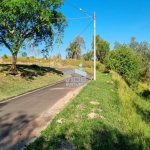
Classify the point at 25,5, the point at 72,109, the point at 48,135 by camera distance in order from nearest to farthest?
the point at 48,135 → the point at 72,109 → the point at 25,5

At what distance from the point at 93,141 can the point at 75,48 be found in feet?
246

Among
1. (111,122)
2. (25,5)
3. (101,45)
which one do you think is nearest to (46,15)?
(25,5)

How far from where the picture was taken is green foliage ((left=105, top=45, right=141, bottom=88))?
2908 cm

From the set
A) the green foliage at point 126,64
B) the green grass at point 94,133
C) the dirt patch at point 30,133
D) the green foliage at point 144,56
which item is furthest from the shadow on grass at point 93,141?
the green foliage at point 144,56

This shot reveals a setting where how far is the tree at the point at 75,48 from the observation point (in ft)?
257

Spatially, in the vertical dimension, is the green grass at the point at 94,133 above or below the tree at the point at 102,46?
below

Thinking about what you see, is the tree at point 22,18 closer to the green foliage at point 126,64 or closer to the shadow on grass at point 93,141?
the green foliage at point 126,64

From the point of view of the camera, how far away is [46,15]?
69.0 ft

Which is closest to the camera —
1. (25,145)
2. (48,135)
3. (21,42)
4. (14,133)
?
(25,145)

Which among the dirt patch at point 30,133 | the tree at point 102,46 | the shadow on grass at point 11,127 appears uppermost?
the tree at point 102,46

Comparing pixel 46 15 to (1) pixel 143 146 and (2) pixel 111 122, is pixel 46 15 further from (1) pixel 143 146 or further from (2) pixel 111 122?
(1) pixel 143 146

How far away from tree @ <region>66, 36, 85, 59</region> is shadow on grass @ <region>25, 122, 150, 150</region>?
7338 cm

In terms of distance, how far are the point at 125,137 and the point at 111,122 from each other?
113 cm

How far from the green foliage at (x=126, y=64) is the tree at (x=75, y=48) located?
49262 mm
